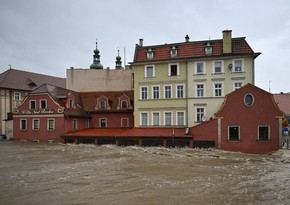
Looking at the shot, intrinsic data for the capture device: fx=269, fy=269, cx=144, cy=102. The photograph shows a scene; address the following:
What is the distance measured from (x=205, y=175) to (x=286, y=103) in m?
43.9

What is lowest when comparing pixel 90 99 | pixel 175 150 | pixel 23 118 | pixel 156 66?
pixel 175 150

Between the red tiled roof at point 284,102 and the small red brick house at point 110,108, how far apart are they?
30.8 metres

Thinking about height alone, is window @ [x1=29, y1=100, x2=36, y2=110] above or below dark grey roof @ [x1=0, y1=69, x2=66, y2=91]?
below

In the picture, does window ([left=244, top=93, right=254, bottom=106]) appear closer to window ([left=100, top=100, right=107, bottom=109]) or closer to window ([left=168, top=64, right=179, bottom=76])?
window ([left=168, top=64, right=179, bottom=76])

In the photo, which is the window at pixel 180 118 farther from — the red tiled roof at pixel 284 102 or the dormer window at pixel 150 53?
the red tiled roof at pixel 284 102

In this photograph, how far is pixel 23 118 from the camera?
36.2 m

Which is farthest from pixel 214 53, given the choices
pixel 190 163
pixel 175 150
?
pixel 190 163

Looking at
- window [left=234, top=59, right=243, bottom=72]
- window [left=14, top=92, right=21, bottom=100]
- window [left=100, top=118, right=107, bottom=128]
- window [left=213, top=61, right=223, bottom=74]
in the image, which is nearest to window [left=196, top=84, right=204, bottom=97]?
window [left=213, top=61, right=223, bottom=74]

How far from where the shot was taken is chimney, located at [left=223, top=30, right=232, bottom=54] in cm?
3095

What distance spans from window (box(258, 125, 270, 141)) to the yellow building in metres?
5.73

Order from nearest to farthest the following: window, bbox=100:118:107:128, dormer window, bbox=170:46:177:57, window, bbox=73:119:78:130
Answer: dormer window, bbox=170:46:177:57 < window, bbox=73:119:78:130 < window, bbox=100:118:107:128

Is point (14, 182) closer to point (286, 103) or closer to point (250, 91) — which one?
point (250, 91)

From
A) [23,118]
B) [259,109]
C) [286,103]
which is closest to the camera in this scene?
[259,109]

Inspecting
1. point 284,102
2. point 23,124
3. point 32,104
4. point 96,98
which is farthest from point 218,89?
point 284,102
